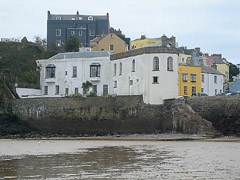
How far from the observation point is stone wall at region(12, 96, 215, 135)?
140 feet

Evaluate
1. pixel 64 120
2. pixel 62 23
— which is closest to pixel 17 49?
pixel 64 120

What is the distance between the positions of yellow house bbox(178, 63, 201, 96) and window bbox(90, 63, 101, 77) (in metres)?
8.74

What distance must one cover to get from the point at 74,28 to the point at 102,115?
40.7 m

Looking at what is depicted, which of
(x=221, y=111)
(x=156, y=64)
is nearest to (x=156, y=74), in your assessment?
(x=156, y=64)

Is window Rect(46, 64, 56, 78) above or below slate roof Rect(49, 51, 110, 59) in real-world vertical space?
below

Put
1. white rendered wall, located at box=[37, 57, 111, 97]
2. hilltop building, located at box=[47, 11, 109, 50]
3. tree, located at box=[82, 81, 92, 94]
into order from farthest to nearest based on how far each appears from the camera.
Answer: hilltop building, located at box=[47, 11, 109, 50]
white rendered wall, located at box=[37, 57, 111, 97]
tree, located at box=[82, 81, 92, 94]

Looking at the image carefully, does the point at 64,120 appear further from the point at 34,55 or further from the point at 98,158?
the point at 98,158

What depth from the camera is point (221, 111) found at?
134 ft

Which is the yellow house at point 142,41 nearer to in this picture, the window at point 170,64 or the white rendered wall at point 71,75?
the white rendered wall at point 71,75

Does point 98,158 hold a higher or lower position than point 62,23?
lower

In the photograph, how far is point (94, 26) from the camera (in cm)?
8475

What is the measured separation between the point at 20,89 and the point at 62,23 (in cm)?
3262

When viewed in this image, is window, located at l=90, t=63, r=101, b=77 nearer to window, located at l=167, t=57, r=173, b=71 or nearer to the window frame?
the window frame

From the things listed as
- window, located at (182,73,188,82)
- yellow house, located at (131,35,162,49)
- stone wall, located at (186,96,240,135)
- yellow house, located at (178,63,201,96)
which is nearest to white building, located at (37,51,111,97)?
yellow house, located at (178,63,201,96)
